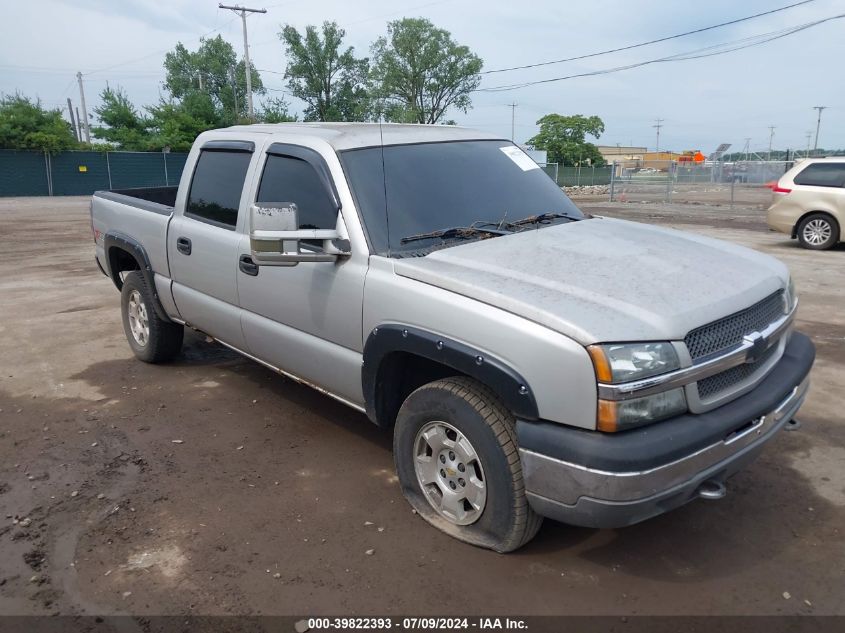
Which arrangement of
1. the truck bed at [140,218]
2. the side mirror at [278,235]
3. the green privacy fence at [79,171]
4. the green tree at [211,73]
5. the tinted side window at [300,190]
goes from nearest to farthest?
1. the side mirror at [278,235]
2. the tinted side window at [300,190]
3. the truck bed at [140,218]
4. the green privacy fence at [79,171]
5. the green tree at [211,73]

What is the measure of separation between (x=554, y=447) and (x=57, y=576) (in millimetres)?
2243

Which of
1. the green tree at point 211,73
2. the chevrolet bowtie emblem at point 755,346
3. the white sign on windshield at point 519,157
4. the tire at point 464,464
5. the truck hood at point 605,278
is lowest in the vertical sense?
the tire at point 464,464

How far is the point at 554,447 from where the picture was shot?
2.58 metres

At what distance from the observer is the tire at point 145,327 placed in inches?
218

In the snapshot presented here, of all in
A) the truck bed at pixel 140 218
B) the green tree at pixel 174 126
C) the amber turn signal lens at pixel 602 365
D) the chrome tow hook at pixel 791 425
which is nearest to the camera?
the amber turn signal lens at pixel 602 365

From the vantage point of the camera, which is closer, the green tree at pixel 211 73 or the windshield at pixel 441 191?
the windshield at pixel 441 191

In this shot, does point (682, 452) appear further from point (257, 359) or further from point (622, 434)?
point (257, 359)

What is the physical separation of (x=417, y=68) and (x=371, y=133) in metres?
67.6

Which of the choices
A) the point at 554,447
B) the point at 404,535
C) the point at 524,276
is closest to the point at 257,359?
the point at 404,535

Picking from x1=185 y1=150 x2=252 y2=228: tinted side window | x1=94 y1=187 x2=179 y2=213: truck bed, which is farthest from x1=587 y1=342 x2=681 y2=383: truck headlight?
x1=94 y1=187 x2=179 y2=213: truck bed

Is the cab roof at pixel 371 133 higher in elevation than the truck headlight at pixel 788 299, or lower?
higher

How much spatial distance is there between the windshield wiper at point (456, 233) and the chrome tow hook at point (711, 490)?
1.60 meters

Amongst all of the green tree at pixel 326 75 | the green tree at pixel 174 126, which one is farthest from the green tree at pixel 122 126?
the green tree at pixel 326 75

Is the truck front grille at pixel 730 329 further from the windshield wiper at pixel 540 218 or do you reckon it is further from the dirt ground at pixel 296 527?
the windshield wiper at pixel 540 218
